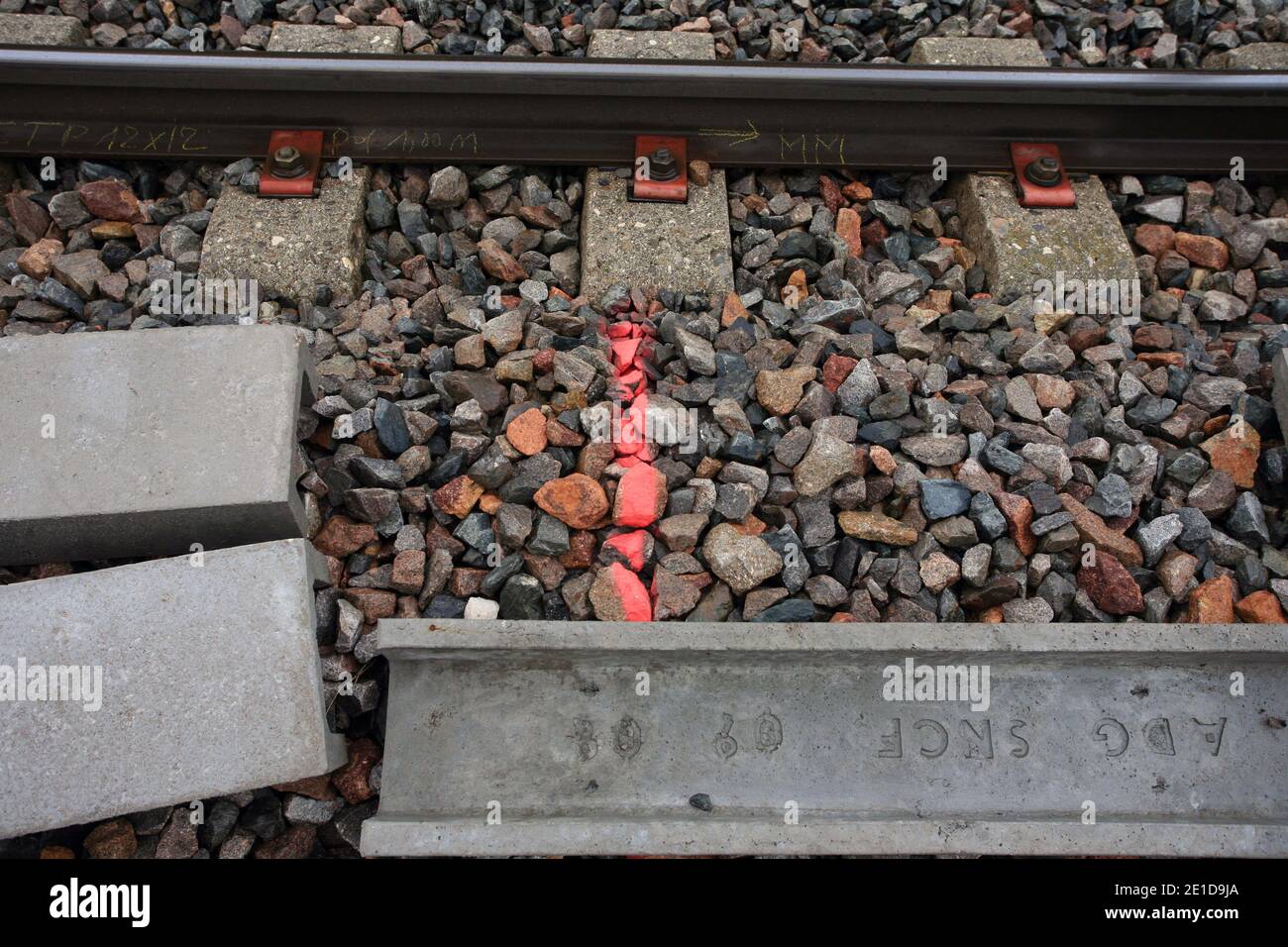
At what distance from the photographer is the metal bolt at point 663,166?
155 inches

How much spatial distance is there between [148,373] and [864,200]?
2910 millimetres

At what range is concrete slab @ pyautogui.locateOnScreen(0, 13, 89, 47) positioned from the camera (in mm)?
4242

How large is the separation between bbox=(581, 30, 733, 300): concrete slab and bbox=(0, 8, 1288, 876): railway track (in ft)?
0.06

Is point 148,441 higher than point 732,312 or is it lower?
lower

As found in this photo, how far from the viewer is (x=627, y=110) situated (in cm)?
404

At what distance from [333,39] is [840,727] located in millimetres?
3758

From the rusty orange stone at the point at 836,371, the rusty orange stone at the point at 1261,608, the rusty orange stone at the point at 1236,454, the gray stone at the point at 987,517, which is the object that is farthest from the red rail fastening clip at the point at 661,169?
the rusty orange stone at the point at 1261,608

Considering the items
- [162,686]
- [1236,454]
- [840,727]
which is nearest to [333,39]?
[162,686]

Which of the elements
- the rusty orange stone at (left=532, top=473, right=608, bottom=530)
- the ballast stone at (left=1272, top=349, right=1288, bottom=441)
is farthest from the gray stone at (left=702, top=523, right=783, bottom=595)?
the ballast stone at (left=1272, top=349, right=1288, bottom=441)

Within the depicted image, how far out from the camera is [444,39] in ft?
14.2

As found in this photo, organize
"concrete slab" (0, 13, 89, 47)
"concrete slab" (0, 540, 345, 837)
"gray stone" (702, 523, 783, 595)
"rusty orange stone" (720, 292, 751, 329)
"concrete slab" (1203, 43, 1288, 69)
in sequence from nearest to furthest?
"concrete slab" (0, 540, 345, 837), "gray stone" (702, 523, 783, 595), "rusty orange stone" (720, 292, 751, 329), "concrete slab" (0, 13, 89, 47), "concrete slab" (1203, 43, 1288, 69)

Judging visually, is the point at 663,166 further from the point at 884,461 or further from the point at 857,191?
the point at 884,461

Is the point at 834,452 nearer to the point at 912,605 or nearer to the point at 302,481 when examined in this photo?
the point at 912,605

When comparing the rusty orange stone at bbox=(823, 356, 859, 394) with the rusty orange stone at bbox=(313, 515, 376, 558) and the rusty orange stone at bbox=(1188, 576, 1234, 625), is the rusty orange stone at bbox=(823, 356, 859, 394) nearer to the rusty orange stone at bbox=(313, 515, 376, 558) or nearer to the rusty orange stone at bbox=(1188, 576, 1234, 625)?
the rusty orange stone at bbox=(1188, 576, 1234, 625)
